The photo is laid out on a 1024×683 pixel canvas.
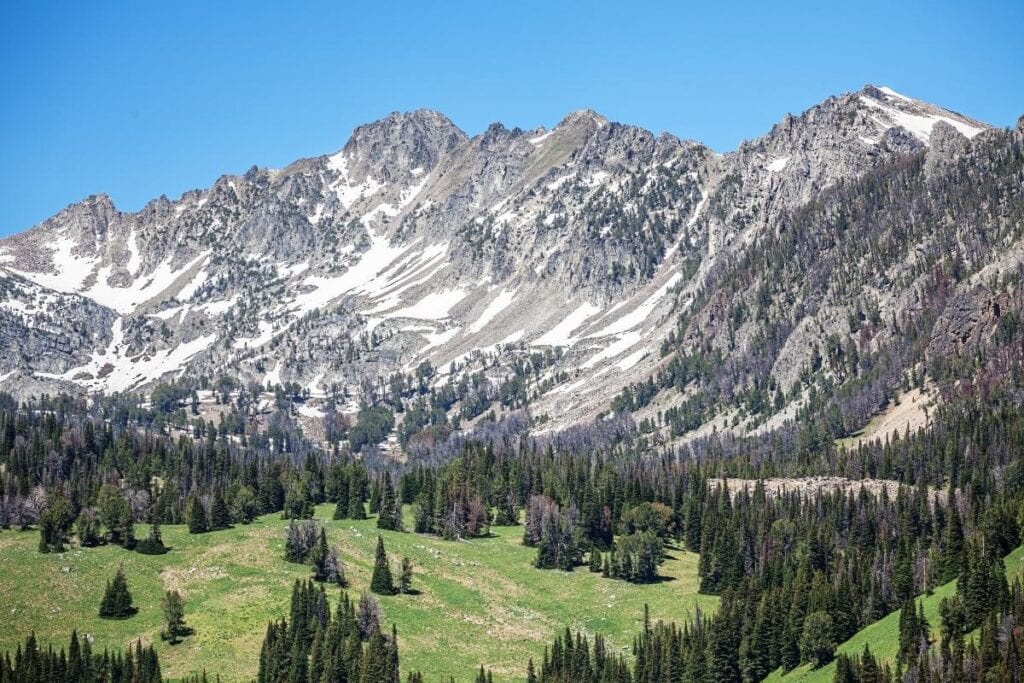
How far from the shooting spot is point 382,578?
17900cm

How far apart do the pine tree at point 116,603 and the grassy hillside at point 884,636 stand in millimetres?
77056

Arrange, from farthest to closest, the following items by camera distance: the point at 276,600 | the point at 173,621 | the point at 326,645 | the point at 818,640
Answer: the point at 276,600 < the point at 173,621 < the point at 326,645 < the point at 818,640

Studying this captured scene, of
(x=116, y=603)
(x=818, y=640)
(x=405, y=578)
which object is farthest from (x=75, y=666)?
(x=818, y=640)

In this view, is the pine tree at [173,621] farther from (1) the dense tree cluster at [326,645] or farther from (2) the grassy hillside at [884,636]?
(2) the grassy hillside at [884,636]

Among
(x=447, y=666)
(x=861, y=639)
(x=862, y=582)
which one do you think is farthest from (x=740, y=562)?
(x=447, y=666)

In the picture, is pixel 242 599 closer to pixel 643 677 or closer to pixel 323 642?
pixel 323 642

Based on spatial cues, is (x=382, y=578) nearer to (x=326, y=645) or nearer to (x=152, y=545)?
(x=326, y=645)

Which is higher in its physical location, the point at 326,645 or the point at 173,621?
the point at 173,621

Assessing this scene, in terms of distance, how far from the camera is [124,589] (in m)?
166

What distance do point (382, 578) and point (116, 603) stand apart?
34.3m

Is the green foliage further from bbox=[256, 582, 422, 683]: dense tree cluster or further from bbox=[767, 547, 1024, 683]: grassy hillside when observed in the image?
bbox=[256, 582, 422, 683]: dense tree cluster

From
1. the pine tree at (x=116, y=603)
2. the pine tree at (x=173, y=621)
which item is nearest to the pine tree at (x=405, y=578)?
the pine tree at (x=173, y=621)

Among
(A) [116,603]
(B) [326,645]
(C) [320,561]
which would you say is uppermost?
(C) [320,561]

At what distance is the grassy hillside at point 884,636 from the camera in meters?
145
